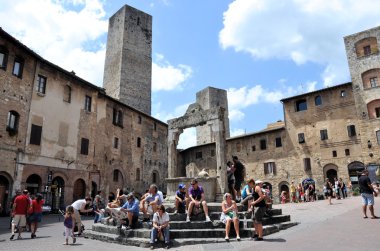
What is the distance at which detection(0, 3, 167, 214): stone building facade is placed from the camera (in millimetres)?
18344

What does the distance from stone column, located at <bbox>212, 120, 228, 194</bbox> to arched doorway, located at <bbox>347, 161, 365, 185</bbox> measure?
19.6 metres

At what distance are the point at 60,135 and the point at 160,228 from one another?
16965 millimetres

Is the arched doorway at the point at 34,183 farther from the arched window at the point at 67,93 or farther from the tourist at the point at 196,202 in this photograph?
the tourist at the point at 196,202

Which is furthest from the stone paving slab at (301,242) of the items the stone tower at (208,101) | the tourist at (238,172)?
the stone tower at (208,101)

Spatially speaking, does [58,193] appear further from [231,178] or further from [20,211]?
[231,178]

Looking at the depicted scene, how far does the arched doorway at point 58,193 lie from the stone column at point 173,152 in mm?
11377

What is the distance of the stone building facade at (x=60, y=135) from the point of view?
1834 cm

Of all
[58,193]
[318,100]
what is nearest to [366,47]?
[318,100]

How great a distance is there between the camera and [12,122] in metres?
18.6

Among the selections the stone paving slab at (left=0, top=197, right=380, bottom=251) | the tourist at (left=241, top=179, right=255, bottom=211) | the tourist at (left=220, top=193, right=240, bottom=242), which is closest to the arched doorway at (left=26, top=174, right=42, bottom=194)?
the stone paving slab at (left=0, top=197, right=380, bottom=251)

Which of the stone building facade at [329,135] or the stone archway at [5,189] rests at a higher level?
the stone building facade at [329,135]

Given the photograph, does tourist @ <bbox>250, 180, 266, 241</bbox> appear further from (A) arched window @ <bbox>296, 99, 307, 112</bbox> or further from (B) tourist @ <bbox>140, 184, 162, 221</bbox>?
(A) arched window @ <bbox>296, 99, 307, 112</bbox>

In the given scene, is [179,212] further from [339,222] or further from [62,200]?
[62,200]

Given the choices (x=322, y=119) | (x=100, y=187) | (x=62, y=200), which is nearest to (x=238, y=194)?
(x=62, y=200)
